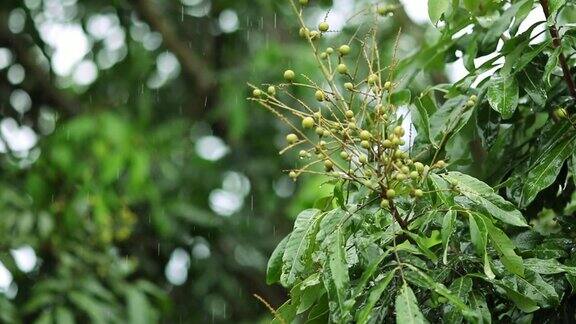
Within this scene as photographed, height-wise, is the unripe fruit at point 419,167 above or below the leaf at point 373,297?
above

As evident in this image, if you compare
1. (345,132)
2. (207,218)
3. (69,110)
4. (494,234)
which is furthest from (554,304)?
(69,110)

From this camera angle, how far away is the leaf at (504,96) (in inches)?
47.9

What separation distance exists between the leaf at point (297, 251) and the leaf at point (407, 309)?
4.8 inches

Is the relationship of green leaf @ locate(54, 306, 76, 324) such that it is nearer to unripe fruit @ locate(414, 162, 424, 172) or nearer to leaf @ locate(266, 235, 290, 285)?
leaf @ locate(266, 235, 290, 285)

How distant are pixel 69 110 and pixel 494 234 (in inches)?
111

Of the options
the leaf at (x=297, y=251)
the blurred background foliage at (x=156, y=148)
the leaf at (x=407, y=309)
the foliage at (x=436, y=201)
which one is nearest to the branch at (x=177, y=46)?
the blurred background foliage at (x=156, y=148)

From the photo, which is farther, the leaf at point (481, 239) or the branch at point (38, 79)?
the branch at point (38, 79)

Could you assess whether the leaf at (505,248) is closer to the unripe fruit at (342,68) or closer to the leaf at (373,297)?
the leaf at (373,297)

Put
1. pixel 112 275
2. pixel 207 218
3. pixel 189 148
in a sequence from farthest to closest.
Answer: pixel 189 148
pixel 207 218
pixel 112 275

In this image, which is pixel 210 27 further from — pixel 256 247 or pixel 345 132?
pixel 345 132

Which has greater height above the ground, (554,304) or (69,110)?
(554,304)

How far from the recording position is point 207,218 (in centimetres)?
361

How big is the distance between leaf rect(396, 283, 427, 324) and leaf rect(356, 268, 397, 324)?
2 cm

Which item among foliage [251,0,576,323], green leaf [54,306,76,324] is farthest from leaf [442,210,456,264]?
green leaf [54,306,76,324]
